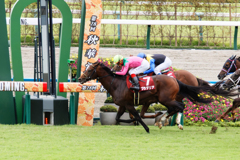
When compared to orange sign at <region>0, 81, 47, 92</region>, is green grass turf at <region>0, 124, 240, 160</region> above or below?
below

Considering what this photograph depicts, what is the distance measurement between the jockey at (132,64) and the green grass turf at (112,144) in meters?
1.12

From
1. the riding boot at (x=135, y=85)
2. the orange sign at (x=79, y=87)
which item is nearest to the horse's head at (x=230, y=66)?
the riding boot at (x=135, y=85)

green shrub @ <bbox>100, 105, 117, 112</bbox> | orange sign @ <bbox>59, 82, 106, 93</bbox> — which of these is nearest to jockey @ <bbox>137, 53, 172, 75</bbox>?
orange sign @ <bbox>59, 82, 106, 93</bbox>

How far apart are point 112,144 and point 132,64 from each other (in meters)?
2.04

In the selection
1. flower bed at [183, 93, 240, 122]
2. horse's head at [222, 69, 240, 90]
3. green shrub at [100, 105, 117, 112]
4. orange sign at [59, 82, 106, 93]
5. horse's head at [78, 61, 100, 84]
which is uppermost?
horse's head at [78, 61, 100, 84]

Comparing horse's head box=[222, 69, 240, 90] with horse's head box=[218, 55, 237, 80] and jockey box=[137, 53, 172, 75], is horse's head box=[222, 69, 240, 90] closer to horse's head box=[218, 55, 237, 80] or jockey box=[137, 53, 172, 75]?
horse's head box=[218, 55, 237, 80]

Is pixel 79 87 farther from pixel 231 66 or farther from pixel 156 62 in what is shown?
pixel 231 66

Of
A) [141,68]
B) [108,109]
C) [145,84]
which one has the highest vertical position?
[141,68]

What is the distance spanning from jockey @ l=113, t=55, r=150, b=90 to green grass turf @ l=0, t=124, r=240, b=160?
112 cm

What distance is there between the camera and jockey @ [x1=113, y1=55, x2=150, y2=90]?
23.4 ft

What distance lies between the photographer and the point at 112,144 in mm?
5664

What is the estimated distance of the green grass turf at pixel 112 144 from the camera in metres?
4.84

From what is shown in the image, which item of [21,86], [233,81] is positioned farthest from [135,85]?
[21,86]

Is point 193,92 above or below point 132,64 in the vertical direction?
below
